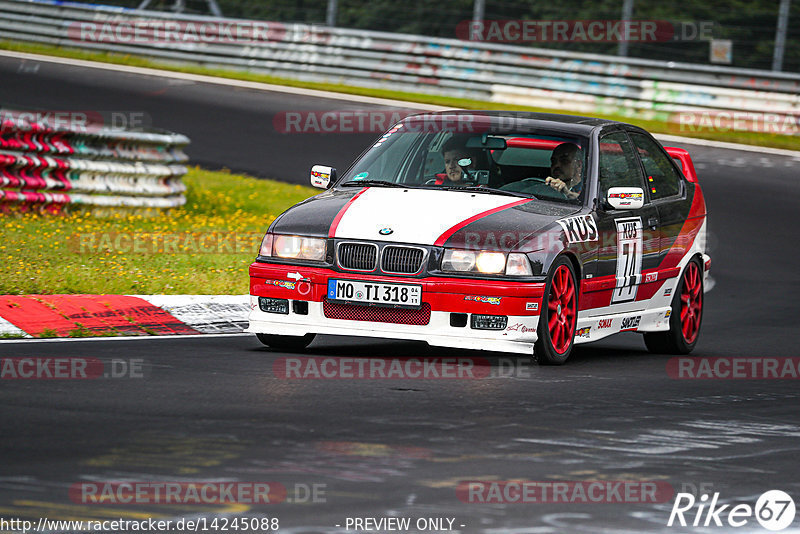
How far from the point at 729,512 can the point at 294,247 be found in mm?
4137

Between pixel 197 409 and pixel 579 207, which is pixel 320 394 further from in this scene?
pixel 579 207

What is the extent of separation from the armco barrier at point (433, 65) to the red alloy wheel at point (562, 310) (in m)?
16.2

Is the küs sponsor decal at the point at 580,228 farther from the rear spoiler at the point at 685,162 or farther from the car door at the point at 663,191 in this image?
the rear spoiler at the point at 685,162

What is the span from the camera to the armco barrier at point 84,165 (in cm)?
1466

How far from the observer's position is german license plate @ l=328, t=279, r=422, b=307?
8.66 m

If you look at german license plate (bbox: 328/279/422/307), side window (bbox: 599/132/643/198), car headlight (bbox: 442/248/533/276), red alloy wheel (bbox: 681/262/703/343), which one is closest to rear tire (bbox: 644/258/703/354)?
red alloy wheel (bbox: 681/262/703/343)

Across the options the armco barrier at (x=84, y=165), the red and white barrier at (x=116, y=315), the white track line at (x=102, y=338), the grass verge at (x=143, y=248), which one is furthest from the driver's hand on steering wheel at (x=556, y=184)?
the armco barrier at (x=84, y=165)

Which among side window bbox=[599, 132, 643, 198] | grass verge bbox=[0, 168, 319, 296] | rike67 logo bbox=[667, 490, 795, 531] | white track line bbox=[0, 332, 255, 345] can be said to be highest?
side window bbox=[599, 132, 643, 198]

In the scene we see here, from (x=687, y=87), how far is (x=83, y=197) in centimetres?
1310

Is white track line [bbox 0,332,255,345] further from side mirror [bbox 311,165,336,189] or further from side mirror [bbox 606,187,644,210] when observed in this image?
side mirror [bbox 606,187,644,210]

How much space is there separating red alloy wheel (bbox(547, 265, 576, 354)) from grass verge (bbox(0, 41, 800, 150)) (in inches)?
639

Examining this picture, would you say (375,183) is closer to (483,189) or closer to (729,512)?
(483,189)

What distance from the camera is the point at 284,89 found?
28.1 m

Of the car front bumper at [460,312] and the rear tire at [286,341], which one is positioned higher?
the car front bumper at [460,312]
